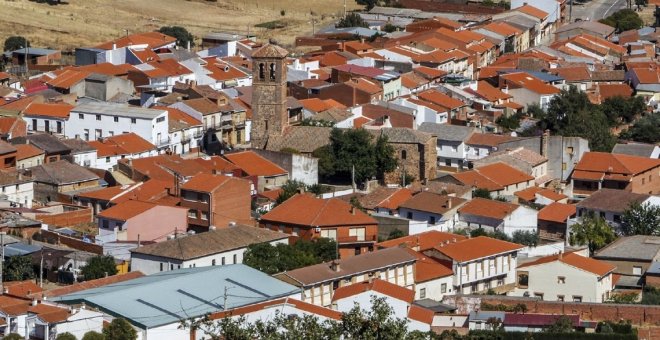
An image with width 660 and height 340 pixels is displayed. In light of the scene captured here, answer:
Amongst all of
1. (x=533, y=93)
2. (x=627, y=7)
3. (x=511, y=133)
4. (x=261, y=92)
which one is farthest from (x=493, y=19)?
(x=261, y=92)

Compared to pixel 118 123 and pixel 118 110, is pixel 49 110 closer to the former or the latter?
pixel 118 110

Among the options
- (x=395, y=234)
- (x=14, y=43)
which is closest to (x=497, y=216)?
(x=395, y=234)

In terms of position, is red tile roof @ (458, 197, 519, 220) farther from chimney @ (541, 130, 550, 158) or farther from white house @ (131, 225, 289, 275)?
chimney @ (541, 130, 550, 158)

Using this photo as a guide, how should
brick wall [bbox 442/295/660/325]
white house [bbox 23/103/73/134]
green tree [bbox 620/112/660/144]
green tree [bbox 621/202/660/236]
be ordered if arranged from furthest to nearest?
green tree [bbox 620/112/660/144]
white house [bbox 23/103/73/134]
green tree [bbox 621/202/660/236]
brick wall [bbox 442/295/660/325]

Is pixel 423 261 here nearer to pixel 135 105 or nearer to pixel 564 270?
pixel 564 270

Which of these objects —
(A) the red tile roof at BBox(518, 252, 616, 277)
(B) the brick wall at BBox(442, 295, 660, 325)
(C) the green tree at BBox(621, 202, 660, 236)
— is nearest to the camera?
(B) the brick wall at BBox(442, 295, 660, 325)

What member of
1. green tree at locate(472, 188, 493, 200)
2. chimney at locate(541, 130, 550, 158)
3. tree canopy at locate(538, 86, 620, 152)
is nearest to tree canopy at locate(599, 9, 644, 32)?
tree canopy at locate(538, 86, 620, 152)
